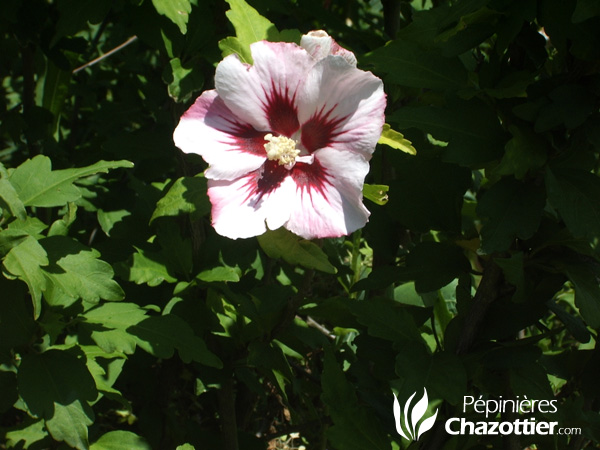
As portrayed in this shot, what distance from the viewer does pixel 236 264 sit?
5.69ft

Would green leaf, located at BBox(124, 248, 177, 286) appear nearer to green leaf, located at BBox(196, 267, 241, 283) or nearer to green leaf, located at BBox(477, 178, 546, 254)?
green leaf, located at BBox(196, 267, 241, 283)

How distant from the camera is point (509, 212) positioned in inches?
53.1

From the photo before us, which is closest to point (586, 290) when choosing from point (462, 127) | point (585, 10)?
point (462, 127)

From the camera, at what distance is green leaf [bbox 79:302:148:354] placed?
1.50m

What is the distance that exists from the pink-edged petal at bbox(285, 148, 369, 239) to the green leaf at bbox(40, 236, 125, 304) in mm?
440

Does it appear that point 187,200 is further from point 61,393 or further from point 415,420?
point 415,420

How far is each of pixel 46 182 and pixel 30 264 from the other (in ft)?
0.82

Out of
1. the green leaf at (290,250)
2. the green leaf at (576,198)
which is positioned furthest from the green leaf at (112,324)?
the green leaf at (576,198)

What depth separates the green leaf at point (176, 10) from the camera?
1.55 metres

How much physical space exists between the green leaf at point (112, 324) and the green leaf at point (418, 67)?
74cm

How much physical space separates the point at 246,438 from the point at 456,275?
0.82 m

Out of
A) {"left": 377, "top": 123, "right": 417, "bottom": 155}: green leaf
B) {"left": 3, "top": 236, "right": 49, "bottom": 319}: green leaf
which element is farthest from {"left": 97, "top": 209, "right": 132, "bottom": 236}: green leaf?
{"left": 377, "top": 123, "right": 417, "bottom": 155}: green leaf

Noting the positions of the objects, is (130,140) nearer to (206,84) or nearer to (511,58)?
(206,84)

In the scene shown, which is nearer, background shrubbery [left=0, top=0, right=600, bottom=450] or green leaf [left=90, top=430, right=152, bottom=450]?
background shrubbery [left=0, top=0, right=600, bottom=450]
